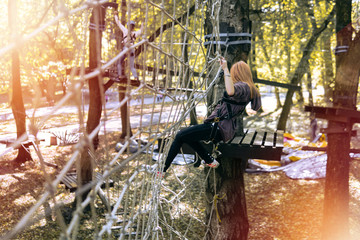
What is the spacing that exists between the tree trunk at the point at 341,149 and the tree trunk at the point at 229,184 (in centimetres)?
124

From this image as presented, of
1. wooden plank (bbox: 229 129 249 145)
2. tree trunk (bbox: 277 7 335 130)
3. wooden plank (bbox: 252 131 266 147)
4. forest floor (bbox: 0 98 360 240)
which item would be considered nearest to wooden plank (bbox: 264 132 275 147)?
wooden plank (bbox: 252 131 266 147)

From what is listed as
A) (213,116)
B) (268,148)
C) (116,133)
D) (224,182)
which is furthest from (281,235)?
(116,133)

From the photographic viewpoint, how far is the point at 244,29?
3402 millimetres

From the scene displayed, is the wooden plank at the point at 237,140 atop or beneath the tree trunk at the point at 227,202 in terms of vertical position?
atop

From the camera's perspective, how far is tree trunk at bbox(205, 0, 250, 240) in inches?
135

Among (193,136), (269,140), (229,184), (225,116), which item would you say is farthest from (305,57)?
(193,136)

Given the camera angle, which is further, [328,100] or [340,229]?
[328,100]

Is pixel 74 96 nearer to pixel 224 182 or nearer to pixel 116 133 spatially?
pixel 224 182

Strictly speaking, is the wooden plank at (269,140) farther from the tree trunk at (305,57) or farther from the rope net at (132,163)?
the tree trunk at (305,57)

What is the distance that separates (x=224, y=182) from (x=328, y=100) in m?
12.1

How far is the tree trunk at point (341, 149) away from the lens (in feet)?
13.7

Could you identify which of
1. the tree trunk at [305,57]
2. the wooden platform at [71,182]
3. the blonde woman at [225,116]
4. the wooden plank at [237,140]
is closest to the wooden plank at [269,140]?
the wooden plank at [237,140]

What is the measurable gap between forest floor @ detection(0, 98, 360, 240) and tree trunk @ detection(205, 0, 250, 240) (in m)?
1.63

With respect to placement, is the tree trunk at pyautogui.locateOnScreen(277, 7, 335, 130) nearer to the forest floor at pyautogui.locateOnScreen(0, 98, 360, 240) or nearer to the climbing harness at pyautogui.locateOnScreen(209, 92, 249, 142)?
the forest floor at pyautogui.locateOnScreen(0, 98, 360, 240)
